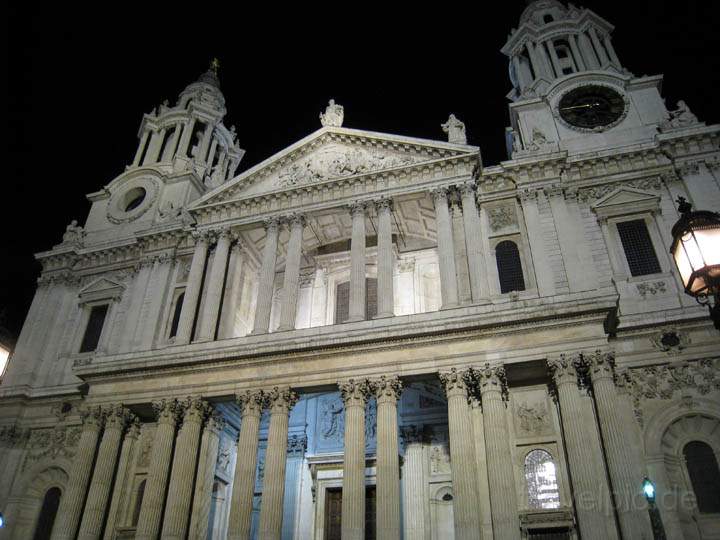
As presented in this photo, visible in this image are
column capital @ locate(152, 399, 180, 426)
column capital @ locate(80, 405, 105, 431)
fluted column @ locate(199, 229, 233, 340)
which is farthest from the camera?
fluted column @ locate(199, 229, 233, 340)

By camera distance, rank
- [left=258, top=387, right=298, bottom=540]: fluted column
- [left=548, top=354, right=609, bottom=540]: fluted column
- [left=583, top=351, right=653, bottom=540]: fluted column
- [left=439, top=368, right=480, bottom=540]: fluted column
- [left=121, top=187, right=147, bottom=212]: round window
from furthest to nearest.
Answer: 1. [left=121, top=187, right=147, bottom=212]: round window
2. [left=258, top=387, right=298, bottom=540]: fluted column
3. [left=439, top=368, right=480, bottom=540]: fluted column
4. [left=548, top=354, right=609, bottom=540]: fluted column
5. [left=583, top=351, right=653, bottom=540]: fluted column

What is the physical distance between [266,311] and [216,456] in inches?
218

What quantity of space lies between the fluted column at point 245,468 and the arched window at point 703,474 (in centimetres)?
1304

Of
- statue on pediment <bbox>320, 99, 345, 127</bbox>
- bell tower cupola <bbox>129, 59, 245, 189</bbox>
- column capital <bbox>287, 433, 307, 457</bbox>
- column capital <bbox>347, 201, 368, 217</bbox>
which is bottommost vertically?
column capital <bbox>287, 433, 307, 457</bbox>

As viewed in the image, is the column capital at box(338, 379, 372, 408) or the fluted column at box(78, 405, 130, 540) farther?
the fluted column at box(78, 405, 130, 540)

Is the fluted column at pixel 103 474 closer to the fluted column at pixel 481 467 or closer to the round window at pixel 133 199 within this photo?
the fluted column at pixel 481 467

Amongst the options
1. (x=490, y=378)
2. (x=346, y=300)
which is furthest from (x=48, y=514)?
(x=490, y=378)

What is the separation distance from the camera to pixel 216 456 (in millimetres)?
21078

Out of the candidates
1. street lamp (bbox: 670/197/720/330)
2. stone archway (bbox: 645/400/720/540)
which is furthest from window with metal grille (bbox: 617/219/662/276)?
street lamp (bbox: 670/197/720/330)

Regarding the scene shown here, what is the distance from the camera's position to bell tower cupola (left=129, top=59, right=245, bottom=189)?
3444cm

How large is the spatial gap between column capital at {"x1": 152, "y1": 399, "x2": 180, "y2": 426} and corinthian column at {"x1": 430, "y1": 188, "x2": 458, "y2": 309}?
9995 mm

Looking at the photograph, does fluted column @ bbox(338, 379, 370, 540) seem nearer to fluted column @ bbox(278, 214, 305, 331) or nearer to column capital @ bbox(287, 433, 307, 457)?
fluted column @ bbox(278, 214, 305, 331)

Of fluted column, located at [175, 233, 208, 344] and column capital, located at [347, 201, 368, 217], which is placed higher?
column capital, located at [347, 201, 368, 217]

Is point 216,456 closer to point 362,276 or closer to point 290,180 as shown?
point 362,276
